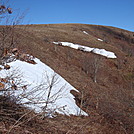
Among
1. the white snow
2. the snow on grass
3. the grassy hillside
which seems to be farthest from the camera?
the snow on grass

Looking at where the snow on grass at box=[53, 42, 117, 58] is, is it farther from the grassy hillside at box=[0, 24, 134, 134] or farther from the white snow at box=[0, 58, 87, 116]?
the white snow at box=[0, 58, 87, 116]

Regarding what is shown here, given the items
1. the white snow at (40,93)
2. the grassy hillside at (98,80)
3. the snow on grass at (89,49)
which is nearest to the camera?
the white snow at (40,93)

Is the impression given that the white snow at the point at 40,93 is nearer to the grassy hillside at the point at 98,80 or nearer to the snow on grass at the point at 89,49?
the grassy hillside at the point at 98,80

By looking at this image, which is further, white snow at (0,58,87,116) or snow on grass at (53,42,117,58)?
snow on grass at (53,42,117,58)

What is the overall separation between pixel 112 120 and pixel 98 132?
3676mm

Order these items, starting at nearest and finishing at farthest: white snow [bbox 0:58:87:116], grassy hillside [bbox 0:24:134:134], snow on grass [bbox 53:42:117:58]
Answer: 1. white snow [bbox 0:58:87:116]
2. grassy hillside [bbox 0:24:134:134]
3. snow on grass [bbox 53:42:117:58]

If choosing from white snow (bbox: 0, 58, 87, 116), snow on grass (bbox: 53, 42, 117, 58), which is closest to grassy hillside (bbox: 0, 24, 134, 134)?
white snow (bbox: 0, 58, 87, 116)

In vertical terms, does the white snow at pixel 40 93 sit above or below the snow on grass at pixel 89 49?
below

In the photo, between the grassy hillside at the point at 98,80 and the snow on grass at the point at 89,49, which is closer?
the grassy hillside at the point at 98,80

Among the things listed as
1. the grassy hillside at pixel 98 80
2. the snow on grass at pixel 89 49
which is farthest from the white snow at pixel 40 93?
the snow on grass at pixel 89 49

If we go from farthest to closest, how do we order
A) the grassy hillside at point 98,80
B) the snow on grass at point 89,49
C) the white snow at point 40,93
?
the snow on grass at point 89,49 < the grassy hillside at point 98,80 < the white snow at point 40,93

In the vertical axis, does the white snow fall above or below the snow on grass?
below

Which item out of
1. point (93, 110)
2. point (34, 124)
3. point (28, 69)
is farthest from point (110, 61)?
point (34, 124)

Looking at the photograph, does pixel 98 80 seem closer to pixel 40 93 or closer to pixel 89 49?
pixel 89 49
